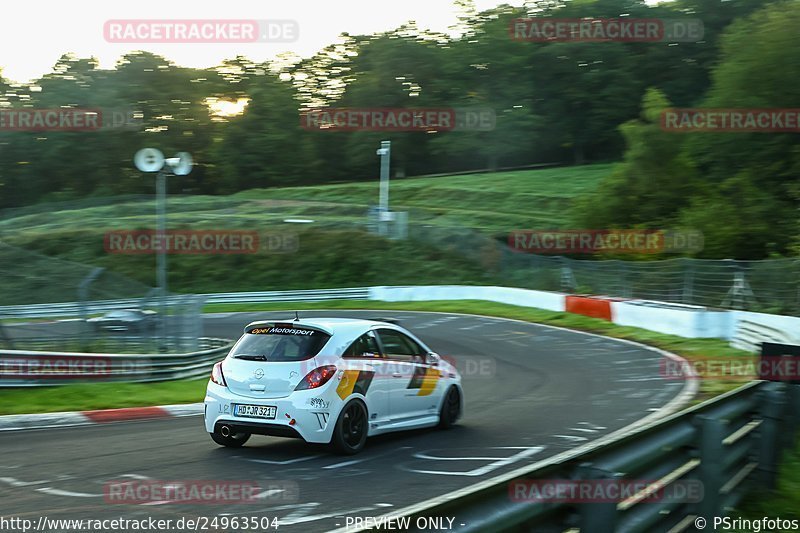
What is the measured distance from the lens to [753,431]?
696 centimetres

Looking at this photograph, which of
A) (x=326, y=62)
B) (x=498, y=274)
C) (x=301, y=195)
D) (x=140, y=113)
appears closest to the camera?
(x=498, y=274)

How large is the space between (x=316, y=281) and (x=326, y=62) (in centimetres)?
6310

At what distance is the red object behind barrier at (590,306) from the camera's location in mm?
28266

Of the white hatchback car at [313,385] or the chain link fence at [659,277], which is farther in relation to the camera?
the chain link fence at [659,277]

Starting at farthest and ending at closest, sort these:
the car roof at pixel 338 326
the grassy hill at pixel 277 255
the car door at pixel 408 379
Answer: the grassy hill at pixel 277 255 → the car door at pixel 408 379 → the car roof at pixel 338 326

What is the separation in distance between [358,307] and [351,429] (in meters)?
28.3

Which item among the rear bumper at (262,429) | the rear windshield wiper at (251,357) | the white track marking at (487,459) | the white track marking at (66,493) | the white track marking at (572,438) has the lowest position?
the white track marking at (572,438)

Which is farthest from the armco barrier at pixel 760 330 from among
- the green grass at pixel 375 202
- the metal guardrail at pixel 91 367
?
the green grass at pixel 375 202

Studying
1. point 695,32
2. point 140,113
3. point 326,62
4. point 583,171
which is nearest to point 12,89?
point 140,113

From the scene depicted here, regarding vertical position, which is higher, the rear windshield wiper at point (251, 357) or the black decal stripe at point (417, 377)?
→ the rear windshield wiper at point (251, 357)

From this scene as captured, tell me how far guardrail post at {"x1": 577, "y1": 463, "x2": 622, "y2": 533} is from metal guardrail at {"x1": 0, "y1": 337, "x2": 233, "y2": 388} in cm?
1154

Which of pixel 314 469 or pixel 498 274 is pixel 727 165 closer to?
pixel 498 274

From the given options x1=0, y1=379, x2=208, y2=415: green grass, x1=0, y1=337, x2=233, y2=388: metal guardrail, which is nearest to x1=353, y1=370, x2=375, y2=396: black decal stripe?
x1=0, y1=379, x2=208, y2=415: green grass

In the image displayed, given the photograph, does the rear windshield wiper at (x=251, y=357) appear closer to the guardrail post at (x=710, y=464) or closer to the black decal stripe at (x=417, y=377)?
the black decal stripe at (x=417, y=377)
